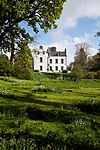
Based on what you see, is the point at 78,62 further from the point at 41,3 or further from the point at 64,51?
the point at 41,3

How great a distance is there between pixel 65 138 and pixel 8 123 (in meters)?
2.77

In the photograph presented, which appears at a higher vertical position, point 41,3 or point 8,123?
point 41,3

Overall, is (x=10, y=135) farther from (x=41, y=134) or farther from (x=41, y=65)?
(x=41, y=65)

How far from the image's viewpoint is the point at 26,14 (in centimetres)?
2516

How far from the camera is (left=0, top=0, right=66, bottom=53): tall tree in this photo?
79.7 ft

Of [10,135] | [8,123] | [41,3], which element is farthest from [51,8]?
[10,135]

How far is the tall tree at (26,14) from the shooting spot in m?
24.3

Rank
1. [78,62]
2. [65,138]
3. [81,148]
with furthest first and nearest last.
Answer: [78,62], [65,138], [81,148]

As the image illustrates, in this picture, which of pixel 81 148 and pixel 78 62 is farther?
pixel 78 62

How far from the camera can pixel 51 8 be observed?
1010 inches

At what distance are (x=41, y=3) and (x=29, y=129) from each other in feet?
52.9

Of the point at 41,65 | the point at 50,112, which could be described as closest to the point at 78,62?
the point at 41,65

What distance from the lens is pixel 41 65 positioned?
125m

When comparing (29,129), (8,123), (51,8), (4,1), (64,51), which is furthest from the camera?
(64,51)
